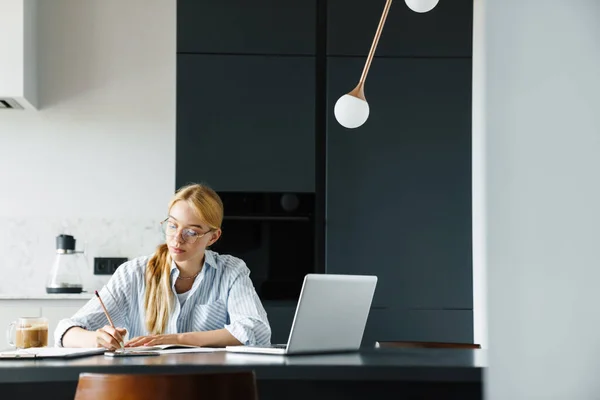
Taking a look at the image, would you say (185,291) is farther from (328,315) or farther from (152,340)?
(328,315)

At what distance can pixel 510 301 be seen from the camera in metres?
0.22

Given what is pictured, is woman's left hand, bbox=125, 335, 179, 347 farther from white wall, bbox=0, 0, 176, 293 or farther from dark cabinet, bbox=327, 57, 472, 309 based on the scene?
white wall, bbox=0, 0, 176, 293

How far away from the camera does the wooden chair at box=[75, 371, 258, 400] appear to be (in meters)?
1.36

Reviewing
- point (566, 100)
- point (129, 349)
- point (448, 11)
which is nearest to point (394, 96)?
point (448, 11)

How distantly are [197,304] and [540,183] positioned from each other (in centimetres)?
231

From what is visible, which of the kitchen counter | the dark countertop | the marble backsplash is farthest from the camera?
the marble backsplash

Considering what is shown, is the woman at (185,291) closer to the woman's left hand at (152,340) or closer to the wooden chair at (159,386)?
the woman's left hand at (152,340)

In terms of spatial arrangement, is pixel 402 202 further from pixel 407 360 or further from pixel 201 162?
pixel 407 360

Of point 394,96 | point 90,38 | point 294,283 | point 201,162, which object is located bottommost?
point 294,283

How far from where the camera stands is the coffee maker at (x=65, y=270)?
12.9 feet

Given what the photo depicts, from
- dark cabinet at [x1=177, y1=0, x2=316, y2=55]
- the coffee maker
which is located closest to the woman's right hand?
the coffee maker

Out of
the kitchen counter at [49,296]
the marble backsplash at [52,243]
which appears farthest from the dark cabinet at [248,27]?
the kitchen counter at [49,296]

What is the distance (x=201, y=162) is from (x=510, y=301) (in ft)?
12.2

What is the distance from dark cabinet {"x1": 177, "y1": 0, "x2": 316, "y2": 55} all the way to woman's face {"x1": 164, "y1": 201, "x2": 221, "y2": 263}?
5.35 feet
